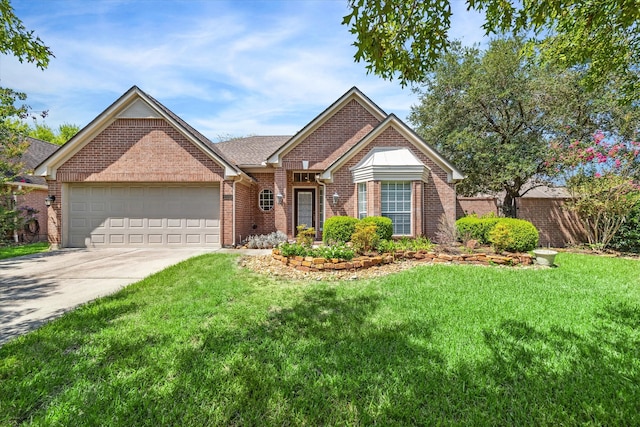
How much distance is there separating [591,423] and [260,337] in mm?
3427

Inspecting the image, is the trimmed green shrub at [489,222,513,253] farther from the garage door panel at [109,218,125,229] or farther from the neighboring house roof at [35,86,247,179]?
the garage door panel at [109,218,125,229]

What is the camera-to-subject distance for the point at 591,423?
2.49 metres

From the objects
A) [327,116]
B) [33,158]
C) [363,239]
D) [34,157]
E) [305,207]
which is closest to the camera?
[363,239]

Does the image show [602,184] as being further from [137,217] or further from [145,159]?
[137,217]

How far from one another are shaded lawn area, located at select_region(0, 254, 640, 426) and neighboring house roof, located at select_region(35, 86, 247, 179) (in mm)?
8056

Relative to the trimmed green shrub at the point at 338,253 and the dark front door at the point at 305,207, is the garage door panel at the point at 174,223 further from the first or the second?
the trimmed green shrub at the point at 338,253

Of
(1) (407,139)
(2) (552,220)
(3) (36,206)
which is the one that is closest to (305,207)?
(1) (407,139)

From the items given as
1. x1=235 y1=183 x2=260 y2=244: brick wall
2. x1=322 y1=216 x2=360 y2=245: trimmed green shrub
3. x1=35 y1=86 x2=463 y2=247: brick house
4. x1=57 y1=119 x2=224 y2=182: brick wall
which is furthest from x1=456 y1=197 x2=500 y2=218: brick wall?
x1=57 y1=119 x2=224 y2=182: brick wall

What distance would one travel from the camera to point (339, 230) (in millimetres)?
10992

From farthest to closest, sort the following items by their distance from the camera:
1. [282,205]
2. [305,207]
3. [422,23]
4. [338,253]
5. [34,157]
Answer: [34,157] < [305,207] < [282,205] < [338,253] < [422,23]

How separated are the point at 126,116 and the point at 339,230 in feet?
33.5

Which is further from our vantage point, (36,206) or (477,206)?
(36,206)

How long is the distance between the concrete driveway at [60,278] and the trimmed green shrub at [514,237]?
1003cm

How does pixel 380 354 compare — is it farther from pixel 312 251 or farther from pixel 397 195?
pixel 397 195
